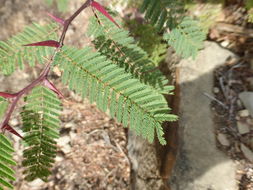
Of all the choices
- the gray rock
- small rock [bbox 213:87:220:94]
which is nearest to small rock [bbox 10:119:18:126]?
the gray rock

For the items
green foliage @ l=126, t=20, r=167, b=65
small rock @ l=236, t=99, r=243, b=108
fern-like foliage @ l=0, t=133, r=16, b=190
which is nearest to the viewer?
fern-like foliage @ l=0, t=133, r=16, b=190

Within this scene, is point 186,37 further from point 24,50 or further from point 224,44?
point 24,50

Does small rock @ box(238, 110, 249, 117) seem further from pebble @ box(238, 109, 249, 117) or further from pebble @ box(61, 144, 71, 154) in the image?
pebble @ box(61, 144, 71, 154)

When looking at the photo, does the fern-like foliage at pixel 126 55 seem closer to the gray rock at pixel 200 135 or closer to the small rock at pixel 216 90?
the gray rock at pixel 200 135

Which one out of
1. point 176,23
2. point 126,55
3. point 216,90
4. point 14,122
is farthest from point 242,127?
point 14,122

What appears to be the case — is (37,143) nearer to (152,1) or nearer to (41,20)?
(152,1)
